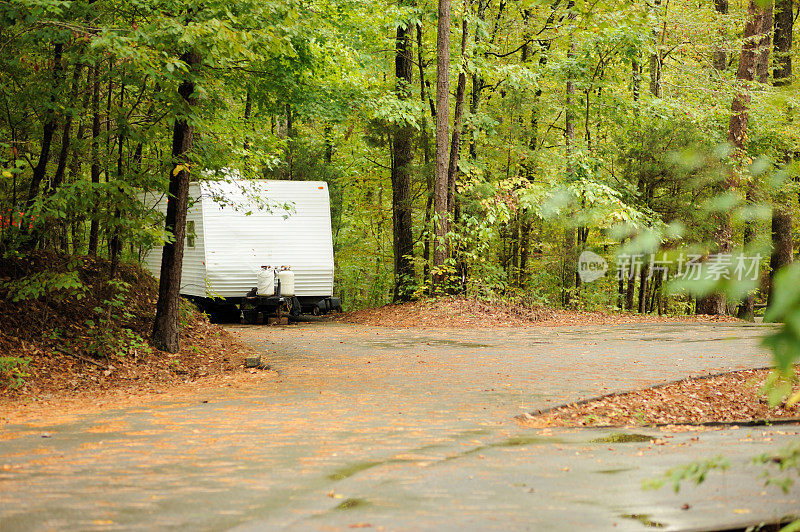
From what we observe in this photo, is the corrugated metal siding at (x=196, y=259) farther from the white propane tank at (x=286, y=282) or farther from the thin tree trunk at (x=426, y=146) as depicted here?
the thin tree trunk at (x=426, y=146)

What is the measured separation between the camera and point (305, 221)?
19.9 metres

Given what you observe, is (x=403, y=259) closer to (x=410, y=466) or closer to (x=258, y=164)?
(x=258, y=164)

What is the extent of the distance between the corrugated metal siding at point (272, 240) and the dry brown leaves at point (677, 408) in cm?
1169

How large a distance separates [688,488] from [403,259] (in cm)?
1869

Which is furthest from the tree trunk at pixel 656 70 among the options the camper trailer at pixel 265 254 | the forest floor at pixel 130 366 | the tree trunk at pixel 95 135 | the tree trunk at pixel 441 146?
the tree trunk at pixel 95 135

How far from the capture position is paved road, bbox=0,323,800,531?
13.3 ft

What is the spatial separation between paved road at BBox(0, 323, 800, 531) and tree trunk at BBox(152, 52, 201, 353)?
3.08m

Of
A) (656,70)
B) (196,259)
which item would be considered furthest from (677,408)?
(656,70)

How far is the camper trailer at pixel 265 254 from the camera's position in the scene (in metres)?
19.0

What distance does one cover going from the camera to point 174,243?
1216cm

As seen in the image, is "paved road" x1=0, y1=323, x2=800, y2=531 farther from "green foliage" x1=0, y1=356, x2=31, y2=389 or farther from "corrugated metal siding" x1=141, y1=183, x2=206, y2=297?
"corrugated metal siding" x1=141, y1=183, x2=206, y2=297

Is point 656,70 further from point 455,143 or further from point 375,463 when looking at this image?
point 375,463

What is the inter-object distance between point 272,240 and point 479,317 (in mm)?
5574

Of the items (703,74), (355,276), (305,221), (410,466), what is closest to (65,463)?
(410,466)
